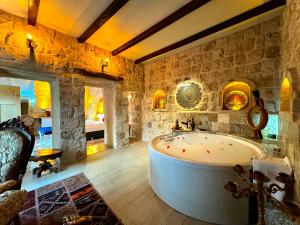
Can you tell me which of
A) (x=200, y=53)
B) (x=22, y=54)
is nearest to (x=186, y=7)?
(x=200, y=53)

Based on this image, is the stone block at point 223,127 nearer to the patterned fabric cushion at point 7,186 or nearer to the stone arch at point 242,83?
the stone arch at point 242,83

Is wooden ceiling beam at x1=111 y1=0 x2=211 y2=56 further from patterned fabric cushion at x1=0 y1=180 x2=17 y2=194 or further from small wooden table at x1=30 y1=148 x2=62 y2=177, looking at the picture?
patterned fabric cushion at x1=0 y1=180 x2=17 y2=194

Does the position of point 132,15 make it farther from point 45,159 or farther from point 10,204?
point 45,159

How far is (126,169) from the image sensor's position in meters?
2.84

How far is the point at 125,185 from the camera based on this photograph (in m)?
2.28

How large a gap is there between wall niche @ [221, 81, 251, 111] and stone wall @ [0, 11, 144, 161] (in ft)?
9.19

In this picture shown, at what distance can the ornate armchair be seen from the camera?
1.39 meters

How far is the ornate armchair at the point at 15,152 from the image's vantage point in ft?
4.58

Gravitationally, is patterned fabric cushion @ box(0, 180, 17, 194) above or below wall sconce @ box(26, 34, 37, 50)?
below

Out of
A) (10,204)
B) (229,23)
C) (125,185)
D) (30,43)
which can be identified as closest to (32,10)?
(30,43)

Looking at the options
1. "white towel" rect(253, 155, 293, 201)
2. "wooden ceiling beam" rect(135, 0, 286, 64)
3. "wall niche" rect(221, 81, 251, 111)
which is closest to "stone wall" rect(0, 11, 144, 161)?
"wooden ceiling beam" rect(135, 0, 286, 64)

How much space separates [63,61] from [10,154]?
229cm

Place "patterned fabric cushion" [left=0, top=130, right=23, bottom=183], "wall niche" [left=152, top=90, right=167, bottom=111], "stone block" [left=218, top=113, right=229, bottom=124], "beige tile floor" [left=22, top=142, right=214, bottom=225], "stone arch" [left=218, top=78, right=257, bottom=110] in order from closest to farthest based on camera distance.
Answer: "patterned fabric cushion" [left=0, top=130, right=23, bottom=183]
"beige tile floor" [left=22, top=142, right=214, bottom=225]
"stone arch" [left=218, top=78, right=257, bottom=110]
"stone block" [left=218, top=113, right=229, bottom=124]
"wall niche" [left=152, top=90, right=167, bottom=111]

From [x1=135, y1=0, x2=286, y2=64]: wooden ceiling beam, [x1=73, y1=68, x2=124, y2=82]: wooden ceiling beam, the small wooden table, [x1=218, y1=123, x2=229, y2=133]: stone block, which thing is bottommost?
the small wooden table
